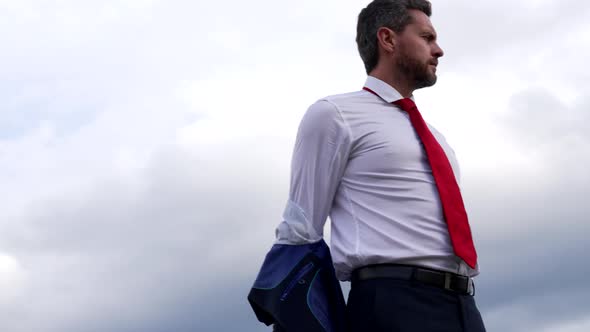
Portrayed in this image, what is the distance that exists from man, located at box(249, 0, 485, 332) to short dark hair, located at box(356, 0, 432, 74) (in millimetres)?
163

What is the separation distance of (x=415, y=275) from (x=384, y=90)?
42.8 inches

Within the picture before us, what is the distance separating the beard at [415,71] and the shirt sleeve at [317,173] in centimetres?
53

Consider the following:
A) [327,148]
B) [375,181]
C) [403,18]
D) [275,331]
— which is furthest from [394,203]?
[403,18]

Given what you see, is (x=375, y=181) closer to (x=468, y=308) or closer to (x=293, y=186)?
(x=293, y=186)

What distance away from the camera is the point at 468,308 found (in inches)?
174

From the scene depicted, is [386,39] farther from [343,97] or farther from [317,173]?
Answer: [317,173]

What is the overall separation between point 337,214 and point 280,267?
432mm

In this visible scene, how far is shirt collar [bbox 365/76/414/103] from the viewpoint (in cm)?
486

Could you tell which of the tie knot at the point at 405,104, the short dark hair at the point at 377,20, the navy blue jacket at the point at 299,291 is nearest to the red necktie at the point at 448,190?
the tie knot at the point at 405,104

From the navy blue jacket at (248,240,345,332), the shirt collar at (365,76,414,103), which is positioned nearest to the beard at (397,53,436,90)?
the shirt collar at (365,76,414,103)

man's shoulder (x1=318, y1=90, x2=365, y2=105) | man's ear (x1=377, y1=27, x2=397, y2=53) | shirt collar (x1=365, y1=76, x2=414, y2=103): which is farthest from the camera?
man's ear (x1=377, y1=27, x2=397, y2=53)

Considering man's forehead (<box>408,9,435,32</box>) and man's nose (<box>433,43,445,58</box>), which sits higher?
man's forehead (<box>408,9,435,32</box>)

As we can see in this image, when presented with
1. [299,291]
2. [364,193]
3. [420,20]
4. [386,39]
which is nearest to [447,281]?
[364,193]

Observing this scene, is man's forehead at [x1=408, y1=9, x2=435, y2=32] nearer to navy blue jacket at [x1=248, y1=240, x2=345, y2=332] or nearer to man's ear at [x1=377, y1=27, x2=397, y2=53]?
man's ear at [x1=377, y1=27, x2=397, y2=53]
